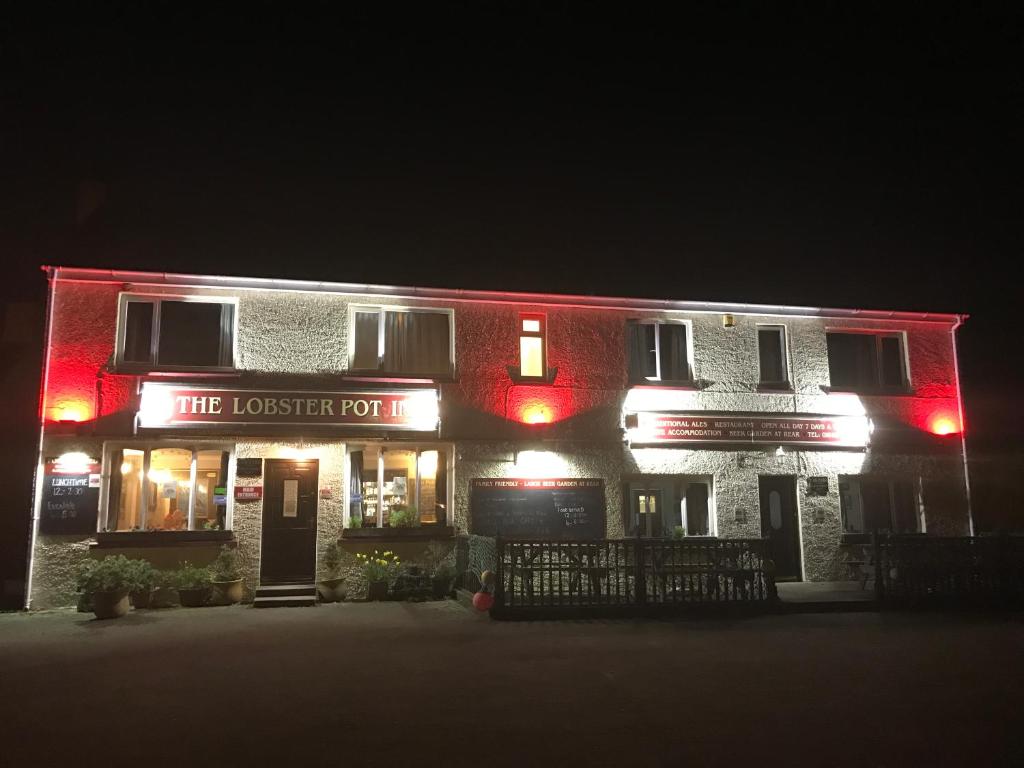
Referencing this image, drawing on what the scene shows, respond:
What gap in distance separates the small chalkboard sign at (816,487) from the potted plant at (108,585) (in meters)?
12.4

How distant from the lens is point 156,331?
14070 mm

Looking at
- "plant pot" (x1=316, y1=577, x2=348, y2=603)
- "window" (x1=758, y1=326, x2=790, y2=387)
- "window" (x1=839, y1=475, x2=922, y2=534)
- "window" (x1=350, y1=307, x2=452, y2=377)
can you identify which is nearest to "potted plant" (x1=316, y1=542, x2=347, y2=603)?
"plant pot" (x1=316, y1=577, x2=348, y2=603)

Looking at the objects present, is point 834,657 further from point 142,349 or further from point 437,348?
point 142,349

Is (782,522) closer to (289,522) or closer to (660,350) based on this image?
(660,350)

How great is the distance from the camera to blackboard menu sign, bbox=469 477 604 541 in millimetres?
14789

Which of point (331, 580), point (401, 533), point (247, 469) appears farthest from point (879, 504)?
point (247, 469)

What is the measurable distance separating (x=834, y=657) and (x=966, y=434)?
1014cm

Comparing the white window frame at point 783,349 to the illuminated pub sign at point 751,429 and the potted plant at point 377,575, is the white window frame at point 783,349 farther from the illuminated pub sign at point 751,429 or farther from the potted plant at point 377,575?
the potted plant at point 377,575

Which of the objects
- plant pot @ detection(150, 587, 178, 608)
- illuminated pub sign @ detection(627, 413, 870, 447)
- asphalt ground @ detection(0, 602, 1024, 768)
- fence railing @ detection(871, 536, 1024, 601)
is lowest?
asphalt ground @ detection(0, 602, 1024, 768)

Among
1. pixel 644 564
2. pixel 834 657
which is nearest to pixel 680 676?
pixel 834 657

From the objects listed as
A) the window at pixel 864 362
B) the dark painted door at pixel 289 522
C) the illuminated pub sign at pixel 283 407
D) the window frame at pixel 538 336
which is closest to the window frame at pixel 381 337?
the illuminated pub sign at pixel 283 407

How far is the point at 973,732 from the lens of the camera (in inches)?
240

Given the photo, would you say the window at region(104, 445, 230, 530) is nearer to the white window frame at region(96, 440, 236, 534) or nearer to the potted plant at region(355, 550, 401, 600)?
the white window frame at region(96, 440, 236, 534)

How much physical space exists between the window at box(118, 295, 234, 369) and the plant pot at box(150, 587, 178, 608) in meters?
3.81
